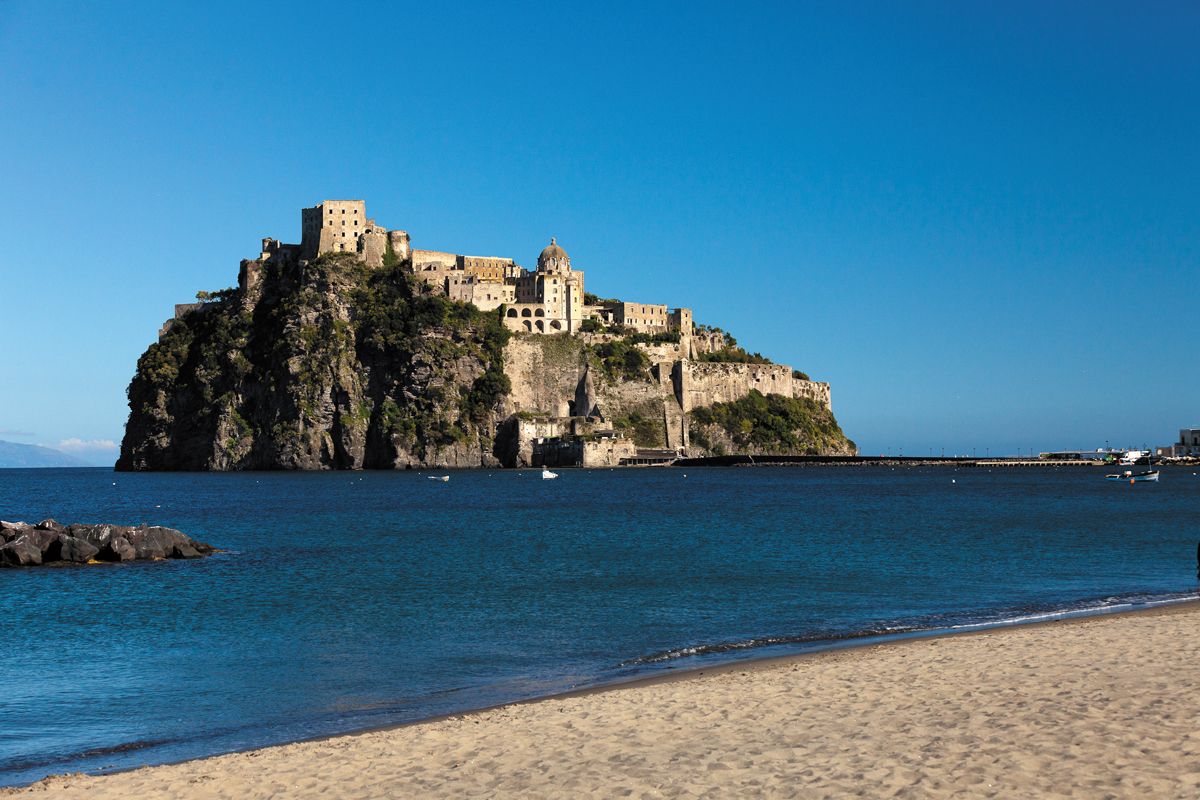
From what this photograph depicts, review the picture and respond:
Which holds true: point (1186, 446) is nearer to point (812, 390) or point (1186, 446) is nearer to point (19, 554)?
point (812, 390)

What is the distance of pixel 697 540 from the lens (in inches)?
1606

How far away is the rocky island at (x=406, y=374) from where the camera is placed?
114m

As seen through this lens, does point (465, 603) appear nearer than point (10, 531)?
Yes

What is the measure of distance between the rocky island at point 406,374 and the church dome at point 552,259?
304 mm

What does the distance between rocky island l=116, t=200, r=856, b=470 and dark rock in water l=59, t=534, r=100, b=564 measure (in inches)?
3107

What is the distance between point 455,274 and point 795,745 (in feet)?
378

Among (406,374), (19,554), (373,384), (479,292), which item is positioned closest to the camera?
(19,554)

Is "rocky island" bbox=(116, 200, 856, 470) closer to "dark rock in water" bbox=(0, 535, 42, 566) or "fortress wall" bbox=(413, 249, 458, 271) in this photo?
"fortress wall" bbox=(413, 249, 458, 271)

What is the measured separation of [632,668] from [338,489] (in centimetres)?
6552

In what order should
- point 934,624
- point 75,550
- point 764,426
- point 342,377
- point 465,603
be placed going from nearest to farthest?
point 934,624 → point 465,603 → point 75,550 → point 342,377 → point 764,426

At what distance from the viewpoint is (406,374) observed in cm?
11500

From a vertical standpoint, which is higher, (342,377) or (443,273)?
(443,273)

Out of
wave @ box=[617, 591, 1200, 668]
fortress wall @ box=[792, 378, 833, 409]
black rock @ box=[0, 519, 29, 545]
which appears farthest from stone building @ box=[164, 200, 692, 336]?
wave @ box=[617, 591, 1200, 668]

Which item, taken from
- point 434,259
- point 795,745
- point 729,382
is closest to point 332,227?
point 434,259
